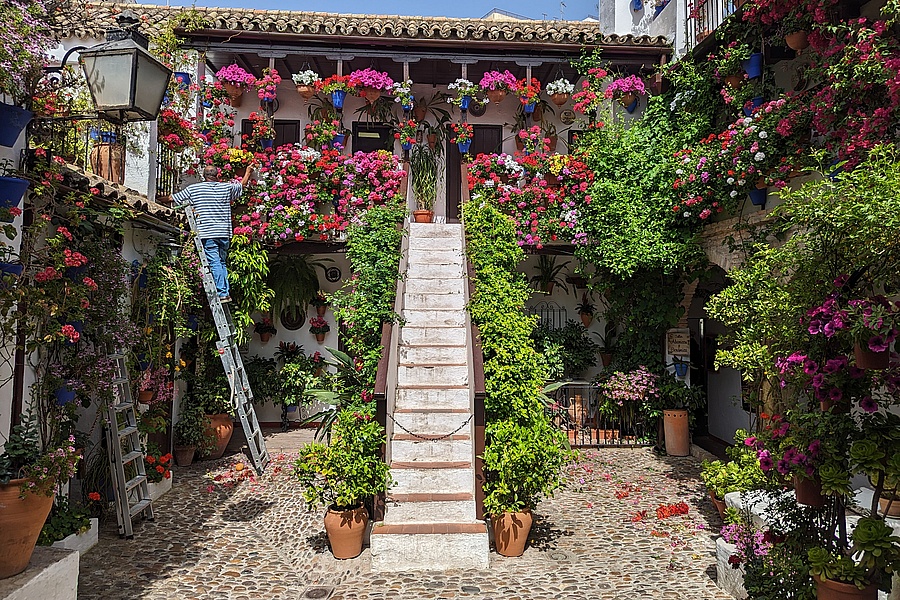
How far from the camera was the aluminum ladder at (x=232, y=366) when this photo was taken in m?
7.68

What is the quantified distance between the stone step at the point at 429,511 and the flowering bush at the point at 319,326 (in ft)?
20.0

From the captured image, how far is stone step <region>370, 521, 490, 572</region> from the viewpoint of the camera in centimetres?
509

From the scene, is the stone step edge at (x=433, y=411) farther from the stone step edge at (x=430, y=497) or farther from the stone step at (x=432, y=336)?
the stone step at (x=432, y=336)

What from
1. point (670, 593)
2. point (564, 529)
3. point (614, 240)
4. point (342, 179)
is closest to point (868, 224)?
point (670, 593)

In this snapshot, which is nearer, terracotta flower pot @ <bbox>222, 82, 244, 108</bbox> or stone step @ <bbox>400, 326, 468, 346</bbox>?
stone step @ <bbox>400, 326, 468, 346</bbox>

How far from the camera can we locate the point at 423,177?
11344mm

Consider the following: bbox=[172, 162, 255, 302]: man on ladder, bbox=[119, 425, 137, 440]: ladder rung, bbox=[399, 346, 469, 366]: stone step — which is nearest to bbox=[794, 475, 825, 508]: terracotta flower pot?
bbox=[399, 346, 469, 366]: stone step

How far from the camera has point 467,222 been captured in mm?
9273

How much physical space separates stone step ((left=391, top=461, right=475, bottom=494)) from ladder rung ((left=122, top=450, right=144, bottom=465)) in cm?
254

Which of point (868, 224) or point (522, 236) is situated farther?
point (522, 236)

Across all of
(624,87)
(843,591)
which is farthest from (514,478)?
(624,87)

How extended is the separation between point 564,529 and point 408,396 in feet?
6.68

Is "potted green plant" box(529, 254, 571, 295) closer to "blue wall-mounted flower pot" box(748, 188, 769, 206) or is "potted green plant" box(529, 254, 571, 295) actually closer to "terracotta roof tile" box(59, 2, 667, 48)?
"terracotta roof tile" box(59, 2, 667, 48)

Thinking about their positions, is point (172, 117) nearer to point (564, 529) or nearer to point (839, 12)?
point (564, 529)
